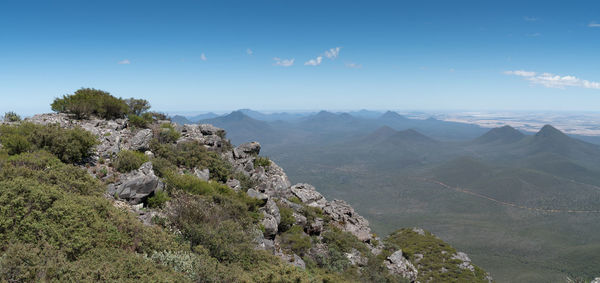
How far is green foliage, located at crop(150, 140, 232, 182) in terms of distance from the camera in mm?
18750

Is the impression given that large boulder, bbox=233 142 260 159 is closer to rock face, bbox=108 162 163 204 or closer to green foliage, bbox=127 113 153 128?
green foliage, bbox=127 113 153 128

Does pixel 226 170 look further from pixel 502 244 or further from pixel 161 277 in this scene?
pixel 502 244

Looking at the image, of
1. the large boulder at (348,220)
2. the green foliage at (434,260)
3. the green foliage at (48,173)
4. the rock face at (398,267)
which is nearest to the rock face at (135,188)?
the green foliage at (48,173)

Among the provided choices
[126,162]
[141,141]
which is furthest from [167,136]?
[126,162]

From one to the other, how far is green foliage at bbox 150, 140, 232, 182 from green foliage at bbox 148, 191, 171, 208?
5.31 metres

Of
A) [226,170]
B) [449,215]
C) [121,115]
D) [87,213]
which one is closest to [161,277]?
[87,213]

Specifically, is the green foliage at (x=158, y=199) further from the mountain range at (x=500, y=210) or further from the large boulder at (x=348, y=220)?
the mountain range at (x=500, y=210)

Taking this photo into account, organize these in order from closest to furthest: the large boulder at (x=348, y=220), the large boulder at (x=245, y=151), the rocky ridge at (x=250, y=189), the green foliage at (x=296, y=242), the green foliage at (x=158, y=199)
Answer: the green foliage at (x=158, y=199), the rocky ridge at (x=250, y=189), the green foliage at (x=296, y=242), the large boulder at (x=348, y=220), the large boulder at (x=245, y=151)

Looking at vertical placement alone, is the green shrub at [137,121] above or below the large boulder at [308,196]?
above

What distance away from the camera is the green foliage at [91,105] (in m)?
21.6

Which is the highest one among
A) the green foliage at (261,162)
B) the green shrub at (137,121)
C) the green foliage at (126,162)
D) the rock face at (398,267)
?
the green shrub at (137,121)

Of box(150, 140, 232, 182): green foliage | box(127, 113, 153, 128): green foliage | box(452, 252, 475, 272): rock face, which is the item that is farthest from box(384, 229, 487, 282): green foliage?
box(127, 113, 153, 128): green foliage

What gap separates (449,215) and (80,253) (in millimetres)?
134298

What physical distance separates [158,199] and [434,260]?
35.3 meters
